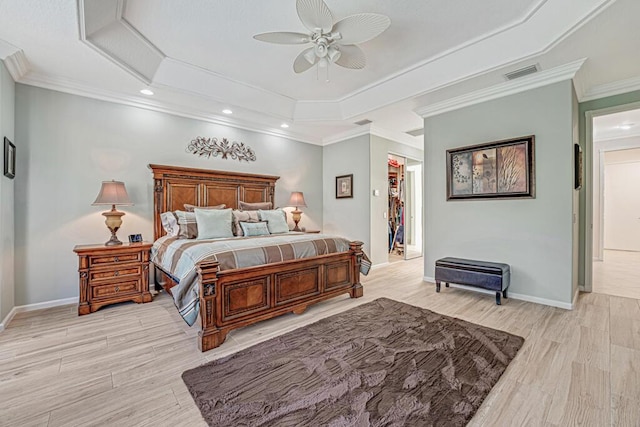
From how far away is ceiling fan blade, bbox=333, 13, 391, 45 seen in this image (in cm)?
220

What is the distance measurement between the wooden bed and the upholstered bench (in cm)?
121

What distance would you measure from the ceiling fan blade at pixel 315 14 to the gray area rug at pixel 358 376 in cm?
270

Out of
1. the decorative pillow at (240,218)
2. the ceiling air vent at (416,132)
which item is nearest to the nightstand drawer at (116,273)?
the decorative pillow at (240,218)

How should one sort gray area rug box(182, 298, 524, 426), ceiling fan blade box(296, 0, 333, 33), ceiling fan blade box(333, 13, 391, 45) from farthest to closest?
ceiling fan blade box(333, 13, 391, 45) < ceiling fan blade box(296, 0, 333, 33) < gray area rug box(182, 298, 524, 426)

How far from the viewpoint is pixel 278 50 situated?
326 centimetres

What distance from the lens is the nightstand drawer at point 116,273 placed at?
3133 mm

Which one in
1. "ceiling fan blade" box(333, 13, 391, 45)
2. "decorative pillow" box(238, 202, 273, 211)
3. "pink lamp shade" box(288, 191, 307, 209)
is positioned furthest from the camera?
"pink lamp shade" box(288, 191, 307, 209)

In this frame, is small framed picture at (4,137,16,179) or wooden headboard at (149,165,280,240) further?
wooden headboard at (149,165,280,240)

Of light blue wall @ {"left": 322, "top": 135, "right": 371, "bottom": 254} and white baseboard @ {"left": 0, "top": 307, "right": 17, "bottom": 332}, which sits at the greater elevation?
light blue wall @ {"left": 322, "top": 135, "right": 371, "bottom": 254}

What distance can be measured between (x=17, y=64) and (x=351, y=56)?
11.2ft

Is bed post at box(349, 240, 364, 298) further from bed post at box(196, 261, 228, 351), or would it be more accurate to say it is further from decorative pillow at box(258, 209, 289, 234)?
bed post at box(196, 261, 228, 351)

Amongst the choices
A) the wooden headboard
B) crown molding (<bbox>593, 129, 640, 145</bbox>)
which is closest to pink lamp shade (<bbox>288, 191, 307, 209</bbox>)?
the wooden headboard

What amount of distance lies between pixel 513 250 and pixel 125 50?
5.13m

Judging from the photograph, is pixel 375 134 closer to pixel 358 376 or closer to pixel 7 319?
pixel 358 376
